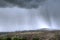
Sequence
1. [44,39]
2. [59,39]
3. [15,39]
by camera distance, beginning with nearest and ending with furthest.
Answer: [15,39]
[59,39]
[44,39]

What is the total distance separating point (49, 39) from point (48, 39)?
0.23 meters

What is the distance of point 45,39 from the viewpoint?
103ft

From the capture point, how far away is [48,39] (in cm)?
3128

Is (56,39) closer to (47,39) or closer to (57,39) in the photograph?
(57,39)

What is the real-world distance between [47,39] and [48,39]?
0.39 metres

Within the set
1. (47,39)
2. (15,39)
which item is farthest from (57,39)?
(15,39)

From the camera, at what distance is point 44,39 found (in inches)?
1219

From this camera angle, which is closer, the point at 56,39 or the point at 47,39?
the point at 56,39

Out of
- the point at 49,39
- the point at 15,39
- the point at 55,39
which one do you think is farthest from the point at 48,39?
the point at 15,39

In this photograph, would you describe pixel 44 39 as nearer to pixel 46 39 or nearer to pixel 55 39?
pixel 46 39

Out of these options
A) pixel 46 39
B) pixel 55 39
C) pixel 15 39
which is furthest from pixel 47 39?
pixel 15 39

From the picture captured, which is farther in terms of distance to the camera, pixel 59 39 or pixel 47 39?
pixel 47 39

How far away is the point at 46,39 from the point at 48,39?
0.48 m

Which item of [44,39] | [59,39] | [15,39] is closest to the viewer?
[15,39]
